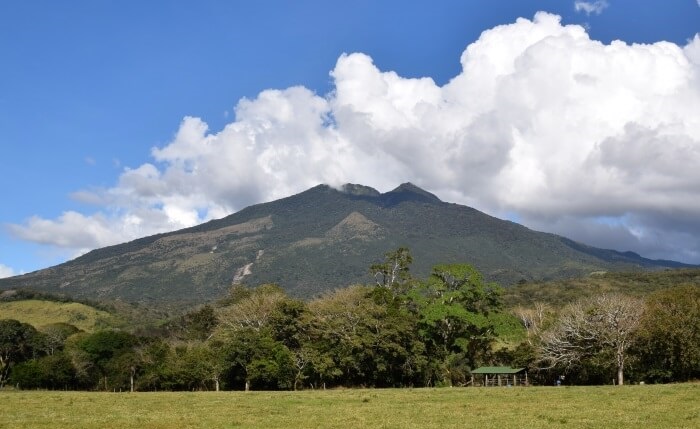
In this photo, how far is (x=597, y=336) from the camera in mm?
56688

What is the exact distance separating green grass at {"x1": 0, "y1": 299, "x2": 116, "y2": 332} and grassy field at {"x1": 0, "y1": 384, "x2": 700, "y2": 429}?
12091cm

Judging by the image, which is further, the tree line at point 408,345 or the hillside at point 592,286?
the hillside at point 592,286

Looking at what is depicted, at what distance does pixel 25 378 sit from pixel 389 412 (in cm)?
5832

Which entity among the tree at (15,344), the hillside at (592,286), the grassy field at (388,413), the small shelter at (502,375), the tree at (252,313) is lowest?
the small shelter at (502,375)

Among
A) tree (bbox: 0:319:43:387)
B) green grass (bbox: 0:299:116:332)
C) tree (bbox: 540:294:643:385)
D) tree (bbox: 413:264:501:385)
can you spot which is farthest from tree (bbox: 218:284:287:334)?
green grass (bbox: 0:299:116:332)

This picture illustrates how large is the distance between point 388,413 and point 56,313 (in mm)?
143237

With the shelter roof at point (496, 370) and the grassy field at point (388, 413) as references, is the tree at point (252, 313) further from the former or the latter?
the grassy field at point (388, 413)

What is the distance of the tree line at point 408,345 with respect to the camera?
5353 cm

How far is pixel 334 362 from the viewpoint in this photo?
199 ft

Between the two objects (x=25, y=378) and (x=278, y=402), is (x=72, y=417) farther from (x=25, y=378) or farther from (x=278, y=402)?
(x=25, y=378)

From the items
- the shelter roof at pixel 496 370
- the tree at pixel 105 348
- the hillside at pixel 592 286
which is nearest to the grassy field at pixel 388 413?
the shelter roof at pixel 496 370

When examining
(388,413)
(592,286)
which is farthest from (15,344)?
(592,286)

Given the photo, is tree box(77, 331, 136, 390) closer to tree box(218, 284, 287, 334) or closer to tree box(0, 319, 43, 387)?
tree box(0, 319, 43, 387)

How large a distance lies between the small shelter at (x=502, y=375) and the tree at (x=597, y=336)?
3.91 metres
